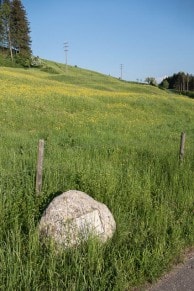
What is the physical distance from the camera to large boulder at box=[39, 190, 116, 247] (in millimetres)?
4887

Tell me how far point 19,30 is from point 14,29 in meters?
1.06

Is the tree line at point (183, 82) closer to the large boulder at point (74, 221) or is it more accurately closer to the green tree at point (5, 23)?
the green tree at point (5, 23)

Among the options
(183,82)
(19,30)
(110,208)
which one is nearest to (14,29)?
(19,30)

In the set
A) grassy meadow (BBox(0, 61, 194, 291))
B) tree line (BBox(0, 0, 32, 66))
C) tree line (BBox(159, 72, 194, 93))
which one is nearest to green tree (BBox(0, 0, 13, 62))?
tree line (BBox(0, 0, 32, 66))

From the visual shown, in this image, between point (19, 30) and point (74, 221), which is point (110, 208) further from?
point (19, 30)

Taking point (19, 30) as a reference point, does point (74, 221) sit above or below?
below

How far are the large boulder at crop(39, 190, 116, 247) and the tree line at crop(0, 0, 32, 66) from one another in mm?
71623

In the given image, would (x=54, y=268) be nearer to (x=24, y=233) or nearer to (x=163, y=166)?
(x=24, y=233)

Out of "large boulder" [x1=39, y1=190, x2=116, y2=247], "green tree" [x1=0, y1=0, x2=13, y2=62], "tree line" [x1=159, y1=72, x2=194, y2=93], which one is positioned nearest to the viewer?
"large boulder" [x1=39, y1=190, x2=116, y2=247]

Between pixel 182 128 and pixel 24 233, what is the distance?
59.7 feet

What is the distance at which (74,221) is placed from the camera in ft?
16.5

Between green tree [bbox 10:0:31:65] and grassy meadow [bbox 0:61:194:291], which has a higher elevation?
green tree [bbox 10:0:31:65]

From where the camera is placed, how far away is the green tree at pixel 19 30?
7681cm

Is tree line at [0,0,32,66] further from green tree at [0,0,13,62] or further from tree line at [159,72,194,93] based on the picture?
tree line at [159,72,194,93]
